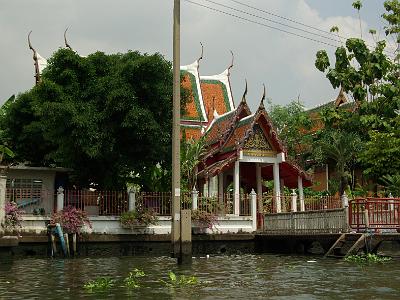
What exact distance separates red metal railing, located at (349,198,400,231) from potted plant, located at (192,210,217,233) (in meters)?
5.27

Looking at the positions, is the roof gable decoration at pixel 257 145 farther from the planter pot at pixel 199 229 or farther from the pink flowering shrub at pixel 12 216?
the pink flowering shrub at pixel 12 216

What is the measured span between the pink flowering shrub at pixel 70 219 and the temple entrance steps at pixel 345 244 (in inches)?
306

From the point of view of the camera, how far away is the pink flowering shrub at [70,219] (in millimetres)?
18141

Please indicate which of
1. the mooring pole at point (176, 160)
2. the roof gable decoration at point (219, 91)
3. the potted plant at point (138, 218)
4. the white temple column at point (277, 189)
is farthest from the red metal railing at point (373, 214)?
Answer: the roof gable decoration at point (219, 91)

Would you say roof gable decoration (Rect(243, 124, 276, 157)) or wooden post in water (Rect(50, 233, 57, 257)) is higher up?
roof gable decoration (Rect(243, 124, 276, 157))

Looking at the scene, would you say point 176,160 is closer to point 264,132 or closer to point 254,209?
point 254,209

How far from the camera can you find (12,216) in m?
17.5

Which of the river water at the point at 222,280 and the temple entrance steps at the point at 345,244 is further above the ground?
the temple entrance steps at the point at 345,244

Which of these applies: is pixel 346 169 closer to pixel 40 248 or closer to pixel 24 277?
pixel 40 248

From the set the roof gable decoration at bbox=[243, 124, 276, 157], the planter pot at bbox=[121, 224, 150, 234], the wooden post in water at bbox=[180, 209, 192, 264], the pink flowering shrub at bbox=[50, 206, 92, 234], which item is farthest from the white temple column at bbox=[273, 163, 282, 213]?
the wooden post in water at bbox=[180, 209, 192, 264]

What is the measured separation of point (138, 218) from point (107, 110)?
147 inches

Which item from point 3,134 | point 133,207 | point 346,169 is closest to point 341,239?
point 133,207

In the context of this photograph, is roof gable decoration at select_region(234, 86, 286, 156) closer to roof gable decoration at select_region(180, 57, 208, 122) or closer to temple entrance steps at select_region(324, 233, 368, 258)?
temple entrance steps at select_region(324, 233, 368, 258)

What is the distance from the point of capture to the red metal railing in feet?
52.2
